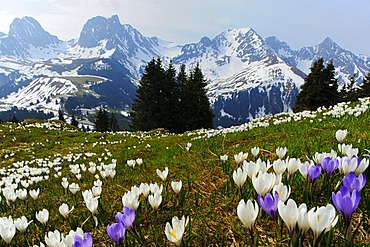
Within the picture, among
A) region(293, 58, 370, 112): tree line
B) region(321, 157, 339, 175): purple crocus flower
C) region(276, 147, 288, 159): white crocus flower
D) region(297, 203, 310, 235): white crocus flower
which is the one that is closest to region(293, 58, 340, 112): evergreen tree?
region(293, 58, 370, 112): tree line

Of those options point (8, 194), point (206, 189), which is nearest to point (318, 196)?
point (206, 189)

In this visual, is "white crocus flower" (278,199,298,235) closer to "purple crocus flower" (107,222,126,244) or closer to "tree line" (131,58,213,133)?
"purple crocus flower" (107,222,126,244)

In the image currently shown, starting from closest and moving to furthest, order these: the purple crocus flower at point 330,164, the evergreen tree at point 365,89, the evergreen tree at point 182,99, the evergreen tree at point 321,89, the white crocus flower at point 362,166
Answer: the white crocus flower at point 362,166 → the purple crocus flower at point 330,164 → the evergreen tree at point 321,89 → the evergreen tree at point 182,99 → the evergreen tree at point 365,89

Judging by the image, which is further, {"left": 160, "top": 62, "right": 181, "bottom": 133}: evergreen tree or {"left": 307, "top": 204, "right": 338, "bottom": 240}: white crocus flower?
{"left": 160, "top": 62, "right": 181, "bottom": 133}: evergreen tree

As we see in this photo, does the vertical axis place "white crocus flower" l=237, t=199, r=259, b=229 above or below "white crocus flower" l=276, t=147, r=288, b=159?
below

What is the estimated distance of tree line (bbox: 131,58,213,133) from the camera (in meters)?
55.2

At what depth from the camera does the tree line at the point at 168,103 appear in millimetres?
55188

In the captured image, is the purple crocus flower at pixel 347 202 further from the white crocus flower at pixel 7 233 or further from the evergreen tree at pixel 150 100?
the evergreen tree at pixel 150 100

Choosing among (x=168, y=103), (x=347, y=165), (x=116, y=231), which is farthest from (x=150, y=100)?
(x=116, y=231)

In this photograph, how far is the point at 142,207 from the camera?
4.00 m

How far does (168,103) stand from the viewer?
186 ft

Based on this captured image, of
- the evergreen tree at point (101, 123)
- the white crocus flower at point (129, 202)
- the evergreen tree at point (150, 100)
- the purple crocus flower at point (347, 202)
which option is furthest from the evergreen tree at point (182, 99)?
the purple crocus flower at point (347, 202)

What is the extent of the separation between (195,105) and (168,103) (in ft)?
16.5

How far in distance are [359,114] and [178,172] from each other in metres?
6.60
